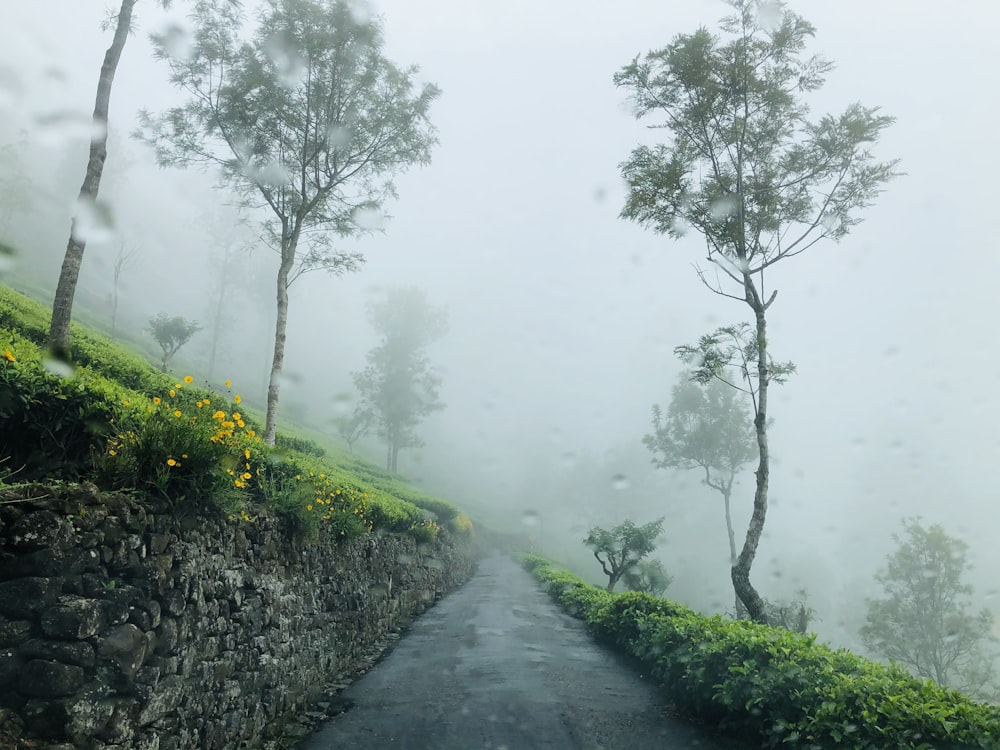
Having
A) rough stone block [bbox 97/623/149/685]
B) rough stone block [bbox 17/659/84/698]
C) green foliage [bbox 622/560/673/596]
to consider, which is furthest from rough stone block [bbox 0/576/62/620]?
green foliage [bbox 622/560/673/596]

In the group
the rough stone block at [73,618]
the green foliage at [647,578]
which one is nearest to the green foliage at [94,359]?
the rough stone block at [73,618]

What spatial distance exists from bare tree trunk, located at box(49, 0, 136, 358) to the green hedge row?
1010 cm

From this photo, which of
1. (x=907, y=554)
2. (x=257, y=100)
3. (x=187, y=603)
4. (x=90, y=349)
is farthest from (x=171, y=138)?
(x=907, y=554)

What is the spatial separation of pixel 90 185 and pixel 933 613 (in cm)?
4215

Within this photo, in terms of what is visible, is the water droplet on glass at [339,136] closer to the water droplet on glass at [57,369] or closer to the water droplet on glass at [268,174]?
the water droplet on glass at [268,174]

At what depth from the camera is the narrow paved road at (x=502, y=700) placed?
23.4 feet

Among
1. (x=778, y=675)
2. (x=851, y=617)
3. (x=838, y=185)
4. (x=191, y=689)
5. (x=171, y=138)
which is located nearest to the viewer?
(x=191, y=689)

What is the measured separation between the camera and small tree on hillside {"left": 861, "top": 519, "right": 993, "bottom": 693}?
3189cm

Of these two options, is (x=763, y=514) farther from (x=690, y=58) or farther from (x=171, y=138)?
(x=171, y=138)

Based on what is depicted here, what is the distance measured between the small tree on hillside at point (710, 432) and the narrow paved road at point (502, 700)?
889 inches

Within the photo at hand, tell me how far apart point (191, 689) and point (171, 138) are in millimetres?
16039

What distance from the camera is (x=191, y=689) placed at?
17.4ft

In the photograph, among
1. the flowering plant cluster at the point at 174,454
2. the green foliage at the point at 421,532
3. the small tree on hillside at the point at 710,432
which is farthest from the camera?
the small tree on hillside at the point at 710,432

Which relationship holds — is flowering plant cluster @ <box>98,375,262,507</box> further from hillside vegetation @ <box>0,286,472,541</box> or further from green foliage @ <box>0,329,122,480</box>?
green foliage @ <box>0,329,122,480</box>
